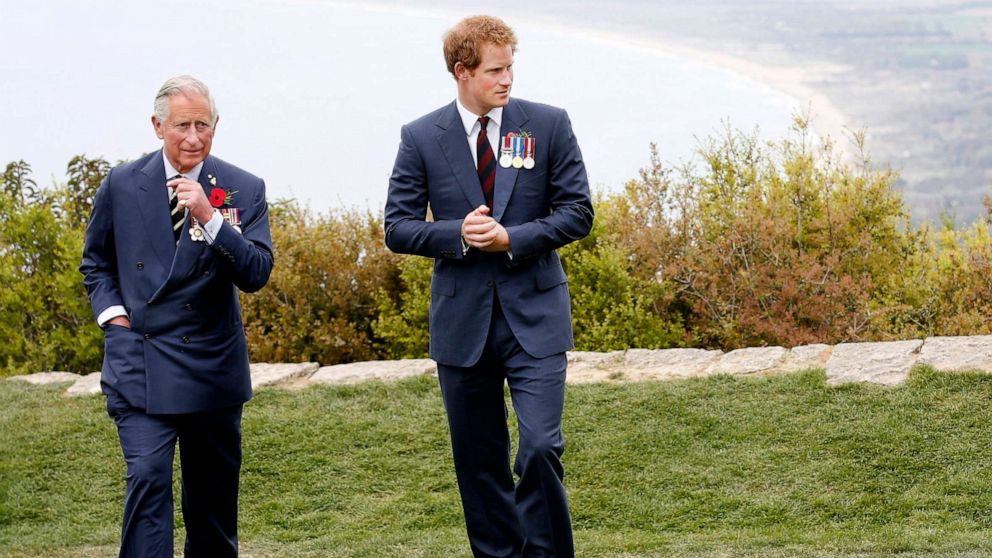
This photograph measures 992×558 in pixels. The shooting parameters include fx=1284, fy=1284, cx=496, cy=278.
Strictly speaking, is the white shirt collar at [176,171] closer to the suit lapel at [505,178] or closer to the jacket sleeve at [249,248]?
the jacket sleeve at [249,248]

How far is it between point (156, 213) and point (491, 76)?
→ 1.24 m

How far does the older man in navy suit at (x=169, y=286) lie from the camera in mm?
4230

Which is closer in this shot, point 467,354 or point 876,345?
point 467,354

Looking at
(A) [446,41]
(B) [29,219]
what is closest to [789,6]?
(B) [29,219]

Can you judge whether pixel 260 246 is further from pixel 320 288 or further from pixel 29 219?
pixel 29 219

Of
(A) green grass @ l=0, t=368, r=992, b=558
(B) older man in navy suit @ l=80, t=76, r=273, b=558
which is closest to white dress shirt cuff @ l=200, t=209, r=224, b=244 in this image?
(B) older man in navy suit @ l=80, t=76, r=273, b=558

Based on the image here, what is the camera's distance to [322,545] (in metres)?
5.99

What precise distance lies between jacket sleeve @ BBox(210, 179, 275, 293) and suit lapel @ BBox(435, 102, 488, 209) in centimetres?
67

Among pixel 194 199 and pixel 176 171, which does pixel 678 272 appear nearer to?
pixel 176 171

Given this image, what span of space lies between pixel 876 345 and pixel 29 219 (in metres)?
→ 6.54

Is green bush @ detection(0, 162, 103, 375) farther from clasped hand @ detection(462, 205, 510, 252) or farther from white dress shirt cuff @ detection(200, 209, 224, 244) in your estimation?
clasped hand @ detection(462, 205, 510, 252)

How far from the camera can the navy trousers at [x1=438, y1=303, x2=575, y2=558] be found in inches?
176

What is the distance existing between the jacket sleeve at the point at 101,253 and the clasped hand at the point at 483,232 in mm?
1216

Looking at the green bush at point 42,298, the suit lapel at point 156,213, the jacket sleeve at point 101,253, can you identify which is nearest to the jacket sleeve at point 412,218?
the suit lapel at point 156,213
